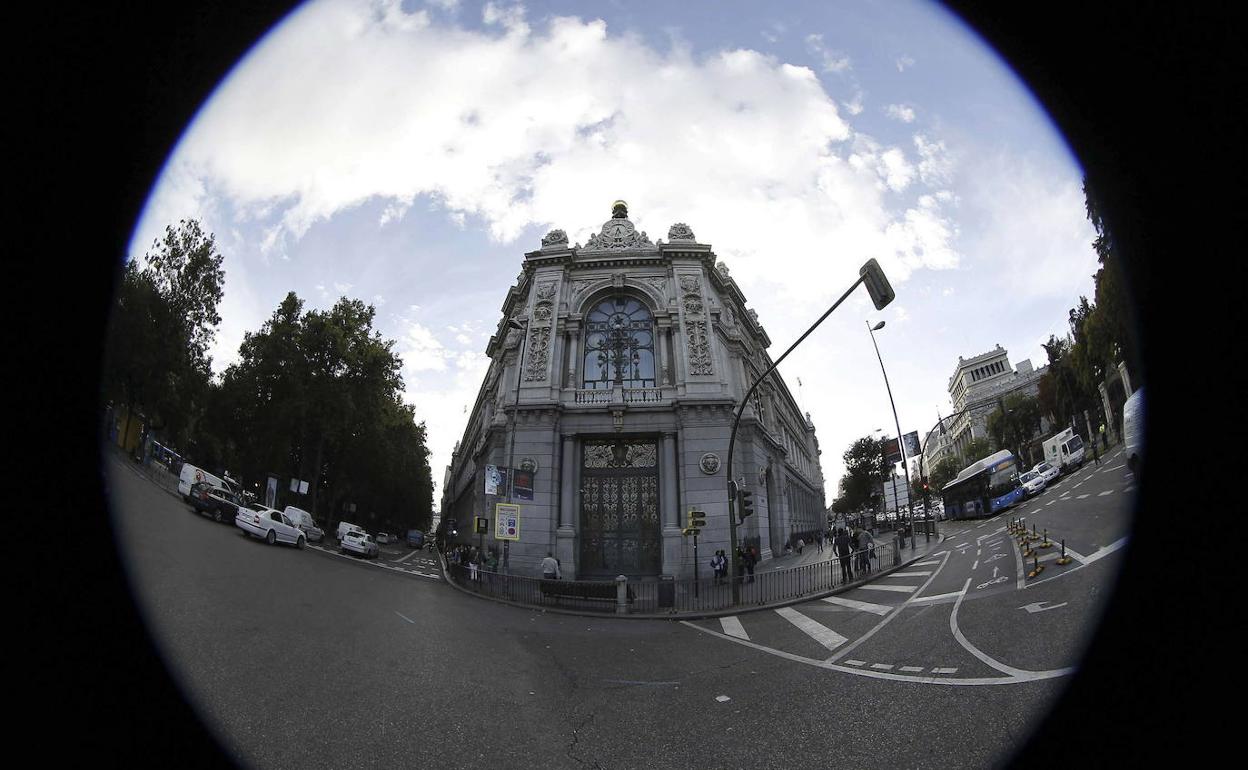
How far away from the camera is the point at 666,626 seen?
36.9 ft

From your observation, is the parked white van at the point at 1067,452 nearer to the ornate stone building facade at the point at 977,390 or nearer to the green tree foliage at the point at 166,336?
the green tree foliage at the point at 166,336

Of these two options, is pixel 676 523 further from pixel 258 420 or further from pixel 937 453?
pixel 937 453

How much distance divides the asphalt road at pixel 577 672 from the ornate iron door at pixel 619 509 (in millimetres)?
11419

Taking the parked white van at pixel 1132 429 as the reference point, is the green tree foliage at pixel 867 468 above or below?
above

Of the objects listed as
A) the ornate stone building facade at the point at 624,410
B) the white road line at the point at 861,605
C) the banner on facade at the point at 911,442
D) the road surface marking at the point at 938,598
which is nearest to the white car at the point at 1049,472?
the banner on facade at the point at 911,442

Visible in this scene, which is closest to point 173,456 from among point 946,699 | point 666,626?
point 666,626

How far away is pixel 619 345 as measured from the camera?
81.3 feet

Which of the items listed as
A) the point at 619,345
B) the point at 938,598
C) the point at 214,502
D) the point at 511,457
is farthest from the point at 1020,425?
the point at 214,502

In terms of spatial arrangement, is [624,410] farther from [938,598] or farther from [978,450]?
[978,450]

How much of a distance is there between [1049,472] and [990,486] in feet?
18.0

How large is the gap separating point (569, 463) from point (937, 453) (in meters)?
127

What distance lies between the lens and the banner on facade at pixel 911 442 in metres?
28.0

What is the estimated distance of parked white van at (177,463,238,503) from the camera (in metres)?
7.87

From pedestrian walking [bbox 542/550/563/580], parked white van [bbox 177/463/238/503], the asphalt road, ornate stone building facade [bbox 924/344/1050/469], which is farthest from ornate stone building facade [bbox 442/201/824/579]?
ornate stone building facade [bbox 924/344/1050/469]
